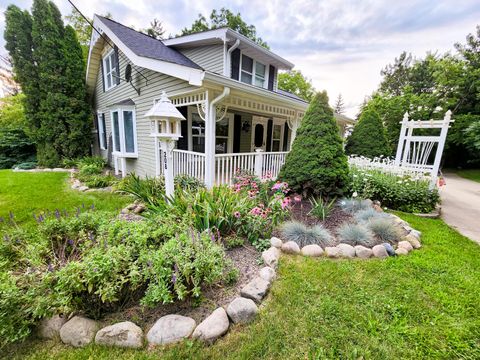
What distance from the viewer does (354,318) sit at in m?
1.97

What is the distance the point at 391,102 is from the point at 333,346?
18.1 metres

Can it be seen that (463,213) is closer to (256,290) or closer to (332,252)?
(332,252)

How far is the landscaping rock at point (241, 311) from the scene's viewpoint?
192 centimetres

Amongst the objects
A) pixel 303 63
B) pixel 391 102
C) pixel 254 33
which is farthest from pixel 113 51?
pixel 391 102

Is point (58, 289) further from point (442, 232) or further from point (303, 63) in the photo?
point (303, 63)

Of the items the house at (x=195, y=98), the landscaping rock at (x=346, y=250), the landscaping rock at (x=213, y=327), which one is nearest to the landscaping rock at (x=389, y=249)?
the landscaping rock at (x=346, y=250)

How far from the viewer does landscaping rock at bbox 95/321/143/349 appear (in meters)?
1.69

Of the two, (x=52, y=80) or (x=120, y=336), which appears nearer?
(x=120, y=336)

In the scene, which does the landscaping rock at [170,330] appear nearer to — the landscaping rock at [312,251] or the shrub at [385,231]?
the landscaping rock at [312,251]

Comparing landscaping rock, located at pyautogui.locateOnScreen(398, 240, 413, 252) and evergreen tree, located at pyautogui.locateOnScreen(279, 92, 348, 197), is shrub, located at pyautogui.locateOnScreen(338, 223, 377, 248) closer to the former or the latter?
landscaping rock, located at pyautogui.locateOnScreen(398, 240, 413, 252)

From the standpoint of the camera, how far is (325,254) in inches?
119

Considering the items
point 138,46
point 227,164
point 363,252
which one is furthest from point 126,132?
point 363,252

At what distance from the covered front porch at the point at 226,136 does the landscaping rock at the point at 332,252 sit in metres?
2.80

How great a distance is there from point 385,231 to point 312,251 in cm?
148
